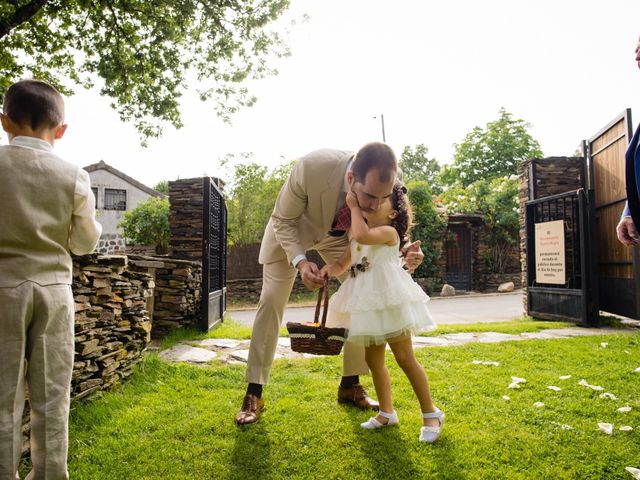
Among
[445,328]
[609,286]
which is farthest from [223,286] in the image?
[609,286]

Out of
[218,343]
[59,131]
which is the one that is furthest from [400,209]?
[218,343]

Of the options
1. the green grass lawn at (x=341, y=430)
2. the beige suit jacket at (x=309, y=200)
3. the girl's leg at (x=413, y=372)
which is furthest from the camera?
the beige suit jacket at (x=309, y=200)

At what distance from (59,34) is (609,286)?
10927mm

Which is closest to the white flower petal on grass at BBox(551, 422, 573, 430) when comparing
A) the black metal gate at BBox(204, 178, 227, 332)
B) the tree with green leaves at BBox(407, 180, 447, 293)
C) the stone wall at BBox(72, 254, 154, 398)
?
the stone wall at BBox(72, 254, 154, 398)

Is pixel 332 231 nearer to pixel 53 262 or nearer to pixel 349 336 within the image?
pixel 349 336

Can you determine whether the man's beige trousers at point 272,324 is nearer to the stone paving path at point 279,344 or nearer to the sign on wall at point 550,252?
the stone paving path at point 279,344

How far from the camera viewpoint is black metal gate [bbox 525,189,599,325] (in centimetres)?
696

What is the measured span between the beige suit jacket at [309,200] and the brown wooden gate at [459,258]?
15.2m

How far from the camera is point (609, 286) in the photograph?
7.17m

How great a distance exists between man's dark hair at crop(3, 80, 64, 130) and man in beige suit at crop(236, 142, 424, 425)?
1369 mm

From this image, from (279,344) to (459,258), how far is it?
13642 millimetres

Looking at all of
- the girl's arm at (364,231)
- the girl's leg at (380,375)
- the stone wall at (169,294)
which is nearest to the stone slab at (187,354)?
the stone wall at (169,294)

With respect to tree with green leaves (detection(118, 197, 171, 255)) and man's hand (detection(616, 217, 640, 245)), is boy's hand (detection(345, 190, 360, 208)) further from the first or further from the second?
tree with green leaves (detection(118, 197, 171, 255))

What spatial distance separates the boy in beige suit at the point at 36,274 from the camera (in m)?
1.64
